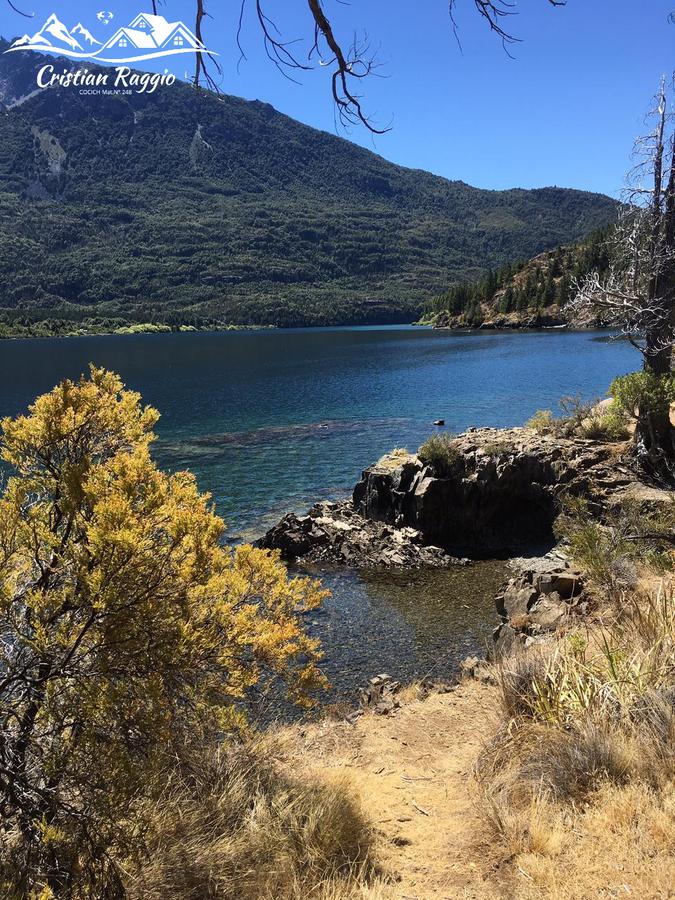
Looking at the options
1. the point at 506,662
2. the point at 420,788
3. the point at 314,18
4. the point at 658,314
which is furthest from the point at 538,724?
the point at 658,314

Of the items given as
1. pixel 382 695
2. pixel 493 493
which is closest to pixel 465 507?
pixel 493 493

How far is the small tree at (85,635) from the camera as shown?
10.0 ft

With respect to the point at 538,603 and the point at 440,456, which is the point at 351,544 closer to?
the point at 440,456

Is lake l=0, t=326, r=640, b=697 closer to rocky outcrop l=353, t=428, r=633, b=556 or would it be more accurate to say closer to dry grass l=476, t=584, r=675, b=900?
rocky outcrop l=353, t=428, r=633, b=556

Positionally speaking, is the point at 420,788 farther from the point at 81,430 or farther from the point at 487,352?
the point at 487,352

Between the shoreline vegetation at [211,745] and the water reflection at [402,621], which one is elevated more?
the shoreline vegetation at [211,745]

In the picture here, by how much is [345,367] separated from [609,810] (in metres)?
60.4

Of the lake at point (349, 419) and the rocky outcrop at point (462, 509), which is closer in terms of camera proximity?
the lake at point (349, 419)

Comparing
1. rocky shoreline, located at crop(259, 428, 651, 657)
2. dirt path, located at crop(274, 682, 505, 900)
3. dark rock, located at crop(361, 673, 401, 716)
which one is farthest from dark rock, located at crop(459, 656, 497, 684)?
rocky shoreline, located at crop(259, 428, 651, 657)

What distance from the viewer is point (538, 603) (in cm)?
977

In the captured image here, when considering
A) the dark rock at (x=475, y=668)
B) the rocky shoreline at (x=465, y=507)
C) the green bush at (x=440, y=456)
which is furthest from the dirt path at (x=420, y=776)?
the green bush at (x=440, y=456)

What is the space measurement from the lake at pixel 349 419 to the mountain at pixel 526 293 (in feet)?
86.4

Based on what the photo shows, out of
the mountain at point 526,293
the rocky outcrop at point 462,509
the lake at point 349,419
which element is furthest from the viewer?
the mountain at point 526,293

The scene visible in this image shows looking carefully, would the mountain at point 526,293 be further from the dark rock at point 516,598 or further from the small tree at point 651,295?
the dark rock at point 516,598
